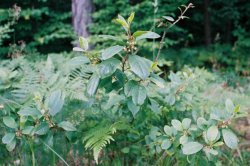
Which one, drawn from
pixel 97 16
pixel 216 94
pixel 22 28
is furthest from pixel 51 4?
pixel 216 94

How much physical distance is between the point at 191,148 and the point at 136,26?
4.13 meters

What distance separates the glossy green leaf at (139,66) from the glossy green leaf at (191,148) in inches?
11.3

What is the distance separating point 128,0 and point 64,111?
→ 382 cm

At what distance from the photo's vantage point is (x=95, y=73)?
1379mm

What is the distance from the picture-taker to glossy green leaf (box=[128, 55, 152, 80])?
1.27m

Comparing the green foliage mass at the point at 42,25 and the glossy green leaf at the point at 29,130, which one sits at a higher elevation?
the glossy green leaf at the point at 29,130

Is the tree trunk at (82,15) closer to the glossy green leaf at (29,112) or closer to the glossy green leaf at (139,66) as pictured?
the glossy green leaf at (29,112)

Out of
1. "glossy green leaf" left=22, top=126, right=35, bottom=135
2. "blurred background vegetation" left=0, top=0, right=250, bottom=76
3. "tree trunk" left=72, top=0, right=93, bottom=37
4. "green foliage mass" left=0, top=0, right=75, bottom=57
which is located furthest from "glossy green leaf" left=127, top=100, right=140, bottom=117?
"green foliage mass" left=0, top=0, right=75, bottom=57

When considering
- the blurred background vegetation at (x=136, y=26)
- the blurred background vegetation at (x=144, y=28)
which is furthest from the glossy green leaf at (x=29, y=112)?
the blurred background vegetation at (x=136, y=26)

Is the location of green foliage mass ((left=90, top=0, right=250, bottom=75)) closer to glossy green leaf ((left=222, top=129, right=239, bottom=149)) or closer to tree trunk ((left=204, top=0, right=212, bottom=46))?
tree trunk ((left=204, top=0, right=212, bottom=46))

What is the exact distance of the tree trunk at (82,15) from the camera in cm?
576

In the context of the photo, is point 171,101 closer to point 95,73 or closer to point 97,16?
point 95,73

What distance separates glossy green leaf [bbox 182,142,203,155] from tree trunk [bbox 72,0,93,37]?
4753 mm

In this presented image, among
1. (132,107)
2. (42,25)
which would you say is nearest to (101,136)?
(132,107)
